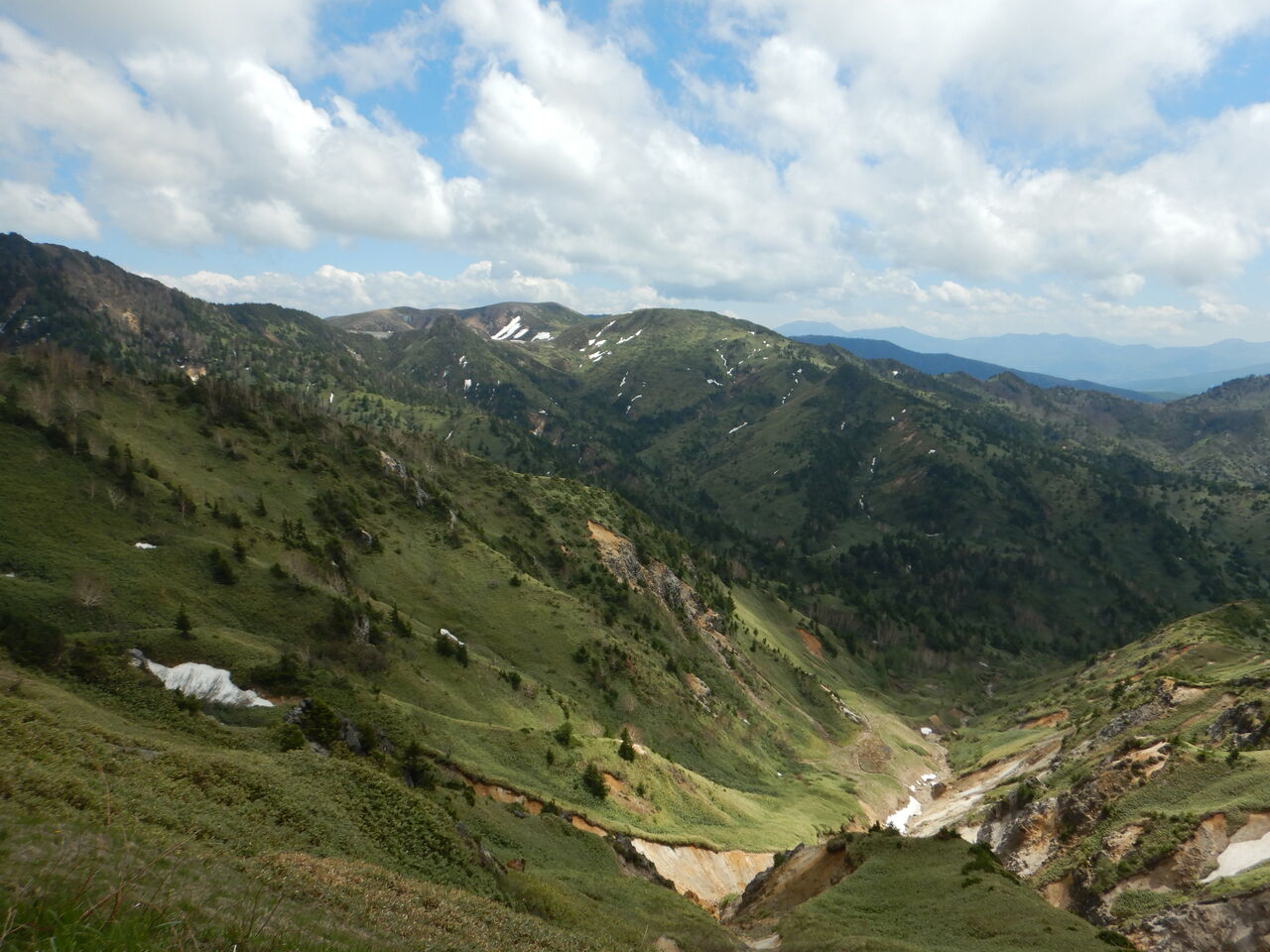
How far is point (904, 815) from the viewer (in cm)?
9438

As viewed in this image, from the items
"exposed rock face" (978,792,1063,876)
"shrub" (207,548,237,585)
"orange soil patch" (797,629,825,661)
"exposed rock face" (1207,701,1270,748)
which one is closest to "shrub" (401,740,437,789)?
"shrub" (207,548,237,585)

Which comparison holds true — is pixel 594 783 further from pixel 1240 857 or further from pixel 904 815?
pixel 904 815

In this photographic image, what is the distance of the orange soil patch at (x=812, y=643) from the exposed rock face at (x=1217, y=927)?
139 metres

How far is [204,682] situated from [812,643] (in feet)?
512

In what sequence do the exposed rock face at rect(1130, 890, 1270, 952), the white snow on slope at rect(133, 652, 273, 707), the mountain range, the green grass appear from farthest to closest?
the white snow on slope at rect(133, 652, 273, 707) → the green grass → the exposed rock face at rect(1130, 890, 1270, 952) → the mountain range

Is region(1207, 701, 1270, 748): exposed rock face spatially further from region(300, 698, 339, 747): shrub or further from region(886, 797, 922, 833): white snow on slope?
region(300, 698, 339, 747): shrub

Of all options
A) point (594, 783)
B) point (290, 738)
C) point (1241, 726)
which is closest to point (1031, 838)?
point (1241, 726)

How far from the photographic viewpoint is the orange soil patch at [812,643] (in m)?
170

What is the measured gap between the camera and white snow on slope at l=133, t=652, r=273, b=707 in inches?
1609

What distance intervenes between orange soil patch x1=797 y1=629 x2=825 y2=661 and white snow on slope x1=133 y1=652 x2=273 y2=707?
487 feet

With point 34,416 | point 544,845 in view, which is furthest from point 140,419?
point 544,845

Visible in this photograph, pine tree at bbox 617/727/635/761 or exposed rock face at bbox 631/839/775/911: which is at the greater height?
pine tree at bbox 617/727/635/761

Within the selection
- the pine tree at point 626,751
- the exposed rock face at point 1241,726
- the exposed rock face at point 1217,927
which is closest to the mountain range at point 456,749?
the exposed rock face at point 1217,927

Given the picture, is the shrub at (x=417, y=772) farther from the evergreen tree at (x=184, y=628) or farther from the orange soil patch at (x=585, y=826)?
the evergreen tree at (x=184, y=628)
